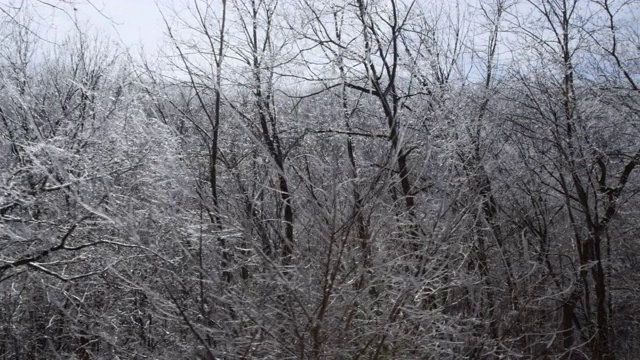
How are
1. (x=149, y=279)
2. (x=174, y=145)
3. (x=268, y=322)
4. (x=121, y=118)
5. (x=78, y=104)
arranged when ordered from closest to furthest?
(x=268, y=322) < (x=149, y=279) < (x=174, y=145) < (x=121, y=118) < (x=78, y=104)

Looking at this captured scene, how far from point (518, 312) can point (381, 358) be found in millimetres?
1936

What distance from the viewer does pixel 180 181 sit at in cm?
468

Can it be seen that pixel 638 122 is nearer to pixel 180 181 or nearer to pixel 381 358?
pixel 381 358

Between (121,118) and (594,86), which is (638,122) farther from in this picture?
(121,118)

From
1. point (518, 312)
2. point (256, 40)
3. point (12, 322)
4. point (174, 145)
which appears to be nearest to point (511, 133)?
point (256, 40)

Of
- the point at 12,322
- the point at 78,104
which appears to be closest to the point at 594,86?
the point at 78,104

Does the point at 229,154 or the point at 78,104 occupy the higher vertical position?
the point at 78,104

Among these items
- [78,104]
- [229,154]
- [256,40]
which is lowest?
[229,154]

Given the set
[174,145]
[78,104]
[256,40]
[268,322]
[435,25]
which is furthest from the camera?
[78,104]

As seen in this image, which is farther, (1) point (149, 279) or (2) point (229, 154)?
(2) point (229, 154)

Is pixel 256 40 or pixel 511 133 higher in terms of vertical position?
pixel 256 40

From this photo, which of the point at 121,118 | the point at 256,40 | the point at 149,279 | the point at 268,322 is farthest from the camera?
the point at 256,40

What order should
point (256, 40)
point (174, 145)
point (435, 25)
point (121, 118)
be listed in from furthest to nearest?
point (435, 25) → point (256, 40) → point (121, 118) → point (174, 145)

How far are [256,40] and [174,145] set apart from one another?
491 cm
